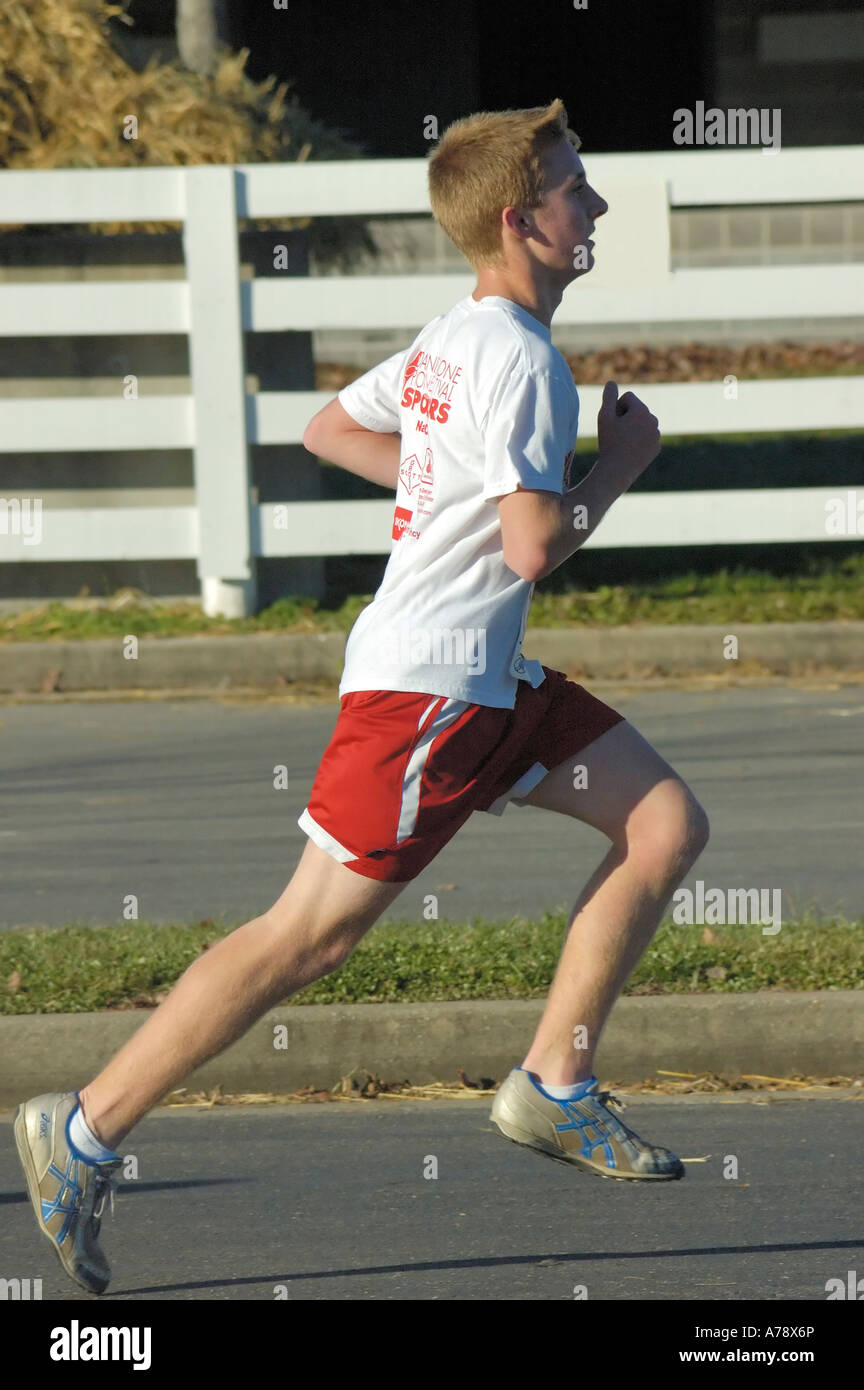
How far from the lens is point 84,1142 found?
330 cm

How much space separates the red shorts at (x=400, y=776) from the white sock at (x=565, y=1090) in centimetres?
49

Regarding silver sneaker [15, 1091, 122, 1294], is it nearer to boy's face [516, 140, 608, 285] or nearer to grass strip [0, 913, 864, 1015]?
grass strip [0, 913, 864, 1015]

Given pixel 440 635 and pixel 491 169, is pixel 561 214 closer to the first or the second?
pixel 491 169

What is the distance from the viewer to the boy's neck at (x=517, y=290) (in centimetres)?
338

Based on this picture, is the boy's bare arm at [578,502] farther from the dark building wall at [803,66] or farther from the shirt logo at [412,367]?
the dark building wall at [803,66]

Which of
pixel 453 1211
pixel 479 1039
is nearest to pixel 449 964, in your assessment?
pixel 479 1039

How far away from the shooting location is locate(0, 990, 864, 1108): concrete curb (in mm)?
4707

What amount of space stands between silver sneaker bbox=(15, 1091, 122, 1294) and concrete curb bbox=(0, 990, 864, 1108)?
1.37 metres

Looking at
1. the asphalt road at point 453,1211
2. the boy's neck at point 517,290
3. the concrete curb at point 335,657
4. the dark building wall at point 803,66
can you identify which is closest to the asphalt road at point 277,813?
the concrete curb at point 335,657

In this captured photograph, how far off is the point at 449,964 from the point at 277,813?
98.4 inches

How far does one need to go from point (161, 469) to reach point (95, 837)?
418cm

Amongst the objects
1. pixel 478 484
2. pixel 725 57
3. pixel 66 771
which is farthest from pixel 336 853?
pixel 725 57

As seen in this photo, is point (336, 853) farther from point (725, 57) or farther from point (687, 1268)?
point (725, 57)

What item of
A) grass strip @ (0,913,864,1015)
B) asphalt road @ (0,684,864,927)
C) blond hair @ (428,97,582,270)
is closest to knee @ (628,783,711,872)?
blond hair @ (428,97,582,270)
